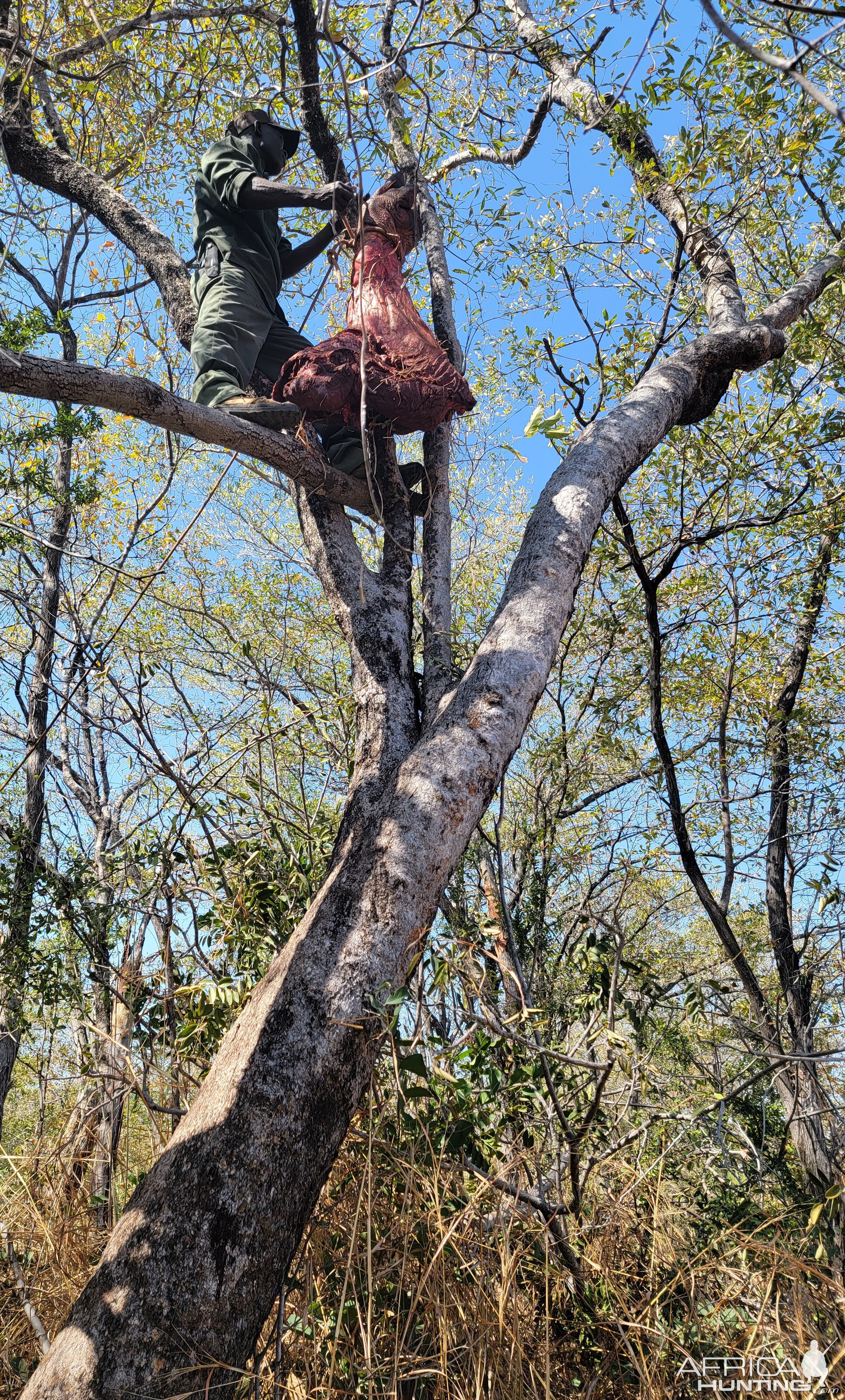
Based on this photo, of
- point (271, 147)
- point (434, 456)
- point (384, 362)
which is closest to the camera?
point (384, 362)

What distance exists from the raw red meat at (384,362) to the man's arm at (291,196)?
16 centimetres

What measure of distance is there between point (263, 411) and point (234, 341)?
555mm

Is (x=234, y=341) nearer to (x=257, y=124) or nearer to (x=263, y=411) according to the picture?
(x=263, y=411)

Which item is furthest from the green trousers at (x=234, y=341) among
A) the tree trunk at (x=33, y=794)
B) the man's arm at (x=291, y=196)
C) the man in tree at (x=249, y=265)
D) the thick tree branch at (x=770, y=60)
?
the thick tree branch at (x=770, y=60)

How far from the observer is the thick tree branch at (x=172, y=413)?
242cm

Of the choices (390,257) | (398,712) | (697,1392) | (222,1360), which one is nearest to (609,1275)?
(697,1392)

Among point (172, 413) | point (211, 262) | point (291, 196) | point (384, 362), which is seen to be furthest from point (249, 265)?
point (172, 413)

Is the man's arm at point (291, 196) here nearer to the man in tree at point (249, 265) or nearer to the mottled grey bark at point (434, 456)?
the man in tree at point (249, 265)

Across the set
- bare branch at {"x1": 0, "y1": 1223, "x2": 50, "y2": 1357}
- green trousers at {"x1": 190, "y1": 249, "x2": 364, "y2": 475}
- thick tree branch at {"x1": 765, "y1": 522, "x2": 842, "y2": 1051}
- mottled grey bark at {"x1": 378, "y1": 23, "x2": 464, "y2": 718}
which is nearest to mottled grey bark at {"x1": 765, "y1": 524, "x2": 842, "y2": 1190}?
thick tree branch at {"x1": 765, "y1": 522, "x2": 842, "y2": 1051}

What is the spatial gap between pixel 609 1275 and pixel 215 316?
3559 millimetres

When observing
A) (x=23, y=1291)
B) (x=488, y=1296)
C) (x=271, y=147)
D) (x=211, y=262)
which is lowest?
(x=488, y=1296)

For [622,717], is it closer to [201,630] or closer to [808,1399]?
[808,1399]

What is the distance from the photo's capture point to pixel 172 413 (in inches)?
108

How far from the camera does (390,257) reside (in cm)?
380
